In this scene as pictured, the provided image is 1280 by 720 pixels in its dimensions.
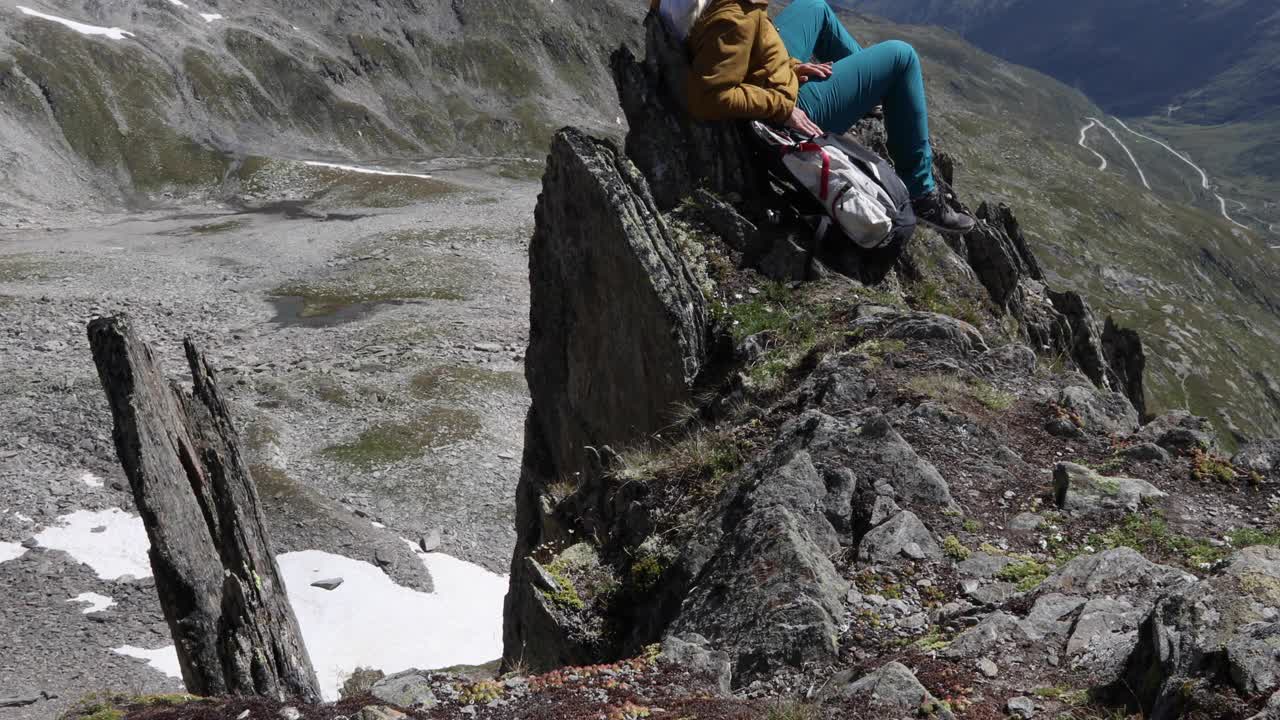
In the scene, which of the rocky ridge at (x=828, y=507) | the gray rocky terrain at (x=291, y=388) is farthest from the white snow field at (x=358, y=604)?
the rocky ridge at (x=828, y=507)

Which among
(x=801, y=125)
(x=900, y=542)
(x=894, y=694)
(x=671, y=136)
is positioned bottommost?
(x=900, y=542)

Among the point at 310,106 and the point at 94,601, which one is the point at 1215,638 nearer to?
the point at 94,601

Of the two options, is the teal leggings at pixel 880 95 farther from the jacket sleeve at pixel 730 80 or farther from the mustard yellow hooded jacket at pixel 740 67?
the jacket sleeve at pixel 730 80

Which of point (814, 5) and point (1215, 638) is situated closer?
point (1215, 638)

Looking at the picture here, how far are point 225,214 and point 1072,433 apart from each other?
9913cm

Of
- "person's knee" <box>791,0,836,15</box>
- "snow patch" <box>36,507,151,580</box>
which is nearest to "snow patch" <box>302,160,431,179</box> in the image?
"snow patch" <box>36,507,151,580</box>

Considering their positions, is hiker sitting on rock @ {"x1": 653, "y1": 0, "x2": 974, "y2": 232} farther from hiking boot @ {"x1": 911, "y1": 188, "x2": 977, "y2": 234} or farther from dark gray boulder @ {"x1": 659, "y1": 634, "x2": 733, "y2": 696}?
dark gray boulder @ {"x1": 659, "y1": 634, "x2": 733, "y2": 696}

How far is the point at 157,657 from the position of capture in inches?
1043

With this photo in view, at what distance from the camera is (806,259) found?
15070 mm

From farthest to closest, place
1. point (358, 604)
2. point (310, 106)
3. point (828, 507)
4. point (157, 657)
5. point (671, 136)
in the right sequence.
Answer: point (310, 106)
point (358, 604)
point (157, 657)
point (671, 136)
point (828, 507)

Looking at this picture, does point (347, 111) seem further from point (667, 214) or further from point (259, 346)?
point (667, 214)

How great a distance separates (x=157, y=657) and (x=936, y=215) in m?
23.2

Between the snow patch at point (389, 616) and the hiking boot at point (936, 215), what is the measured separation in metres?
18.8

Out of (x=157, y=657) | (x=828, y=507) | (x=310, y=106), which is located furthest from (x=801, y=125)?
(x=310, y=106)
